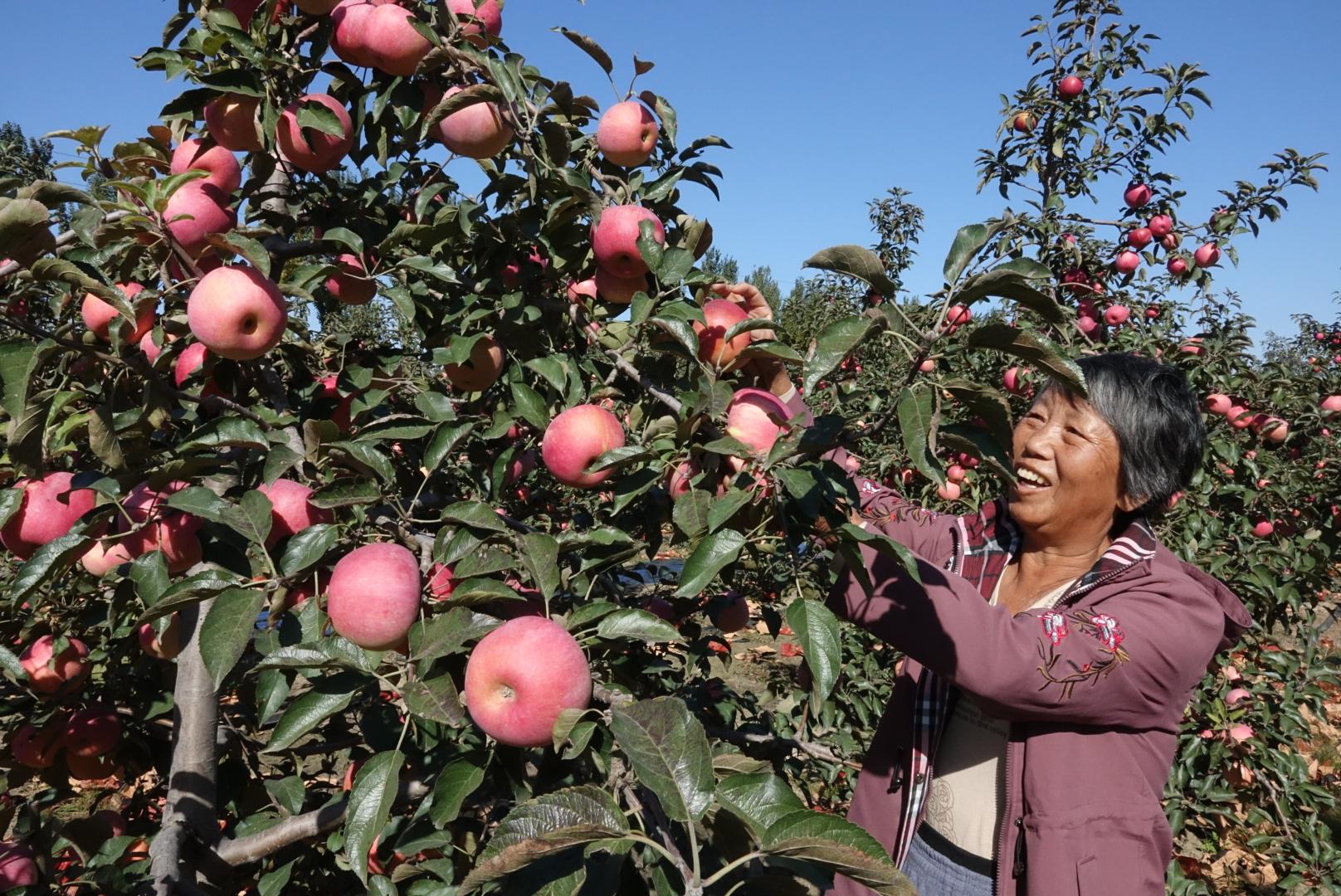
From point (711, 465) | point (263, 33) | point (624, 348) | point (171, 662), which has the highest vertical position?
point (263, 33)

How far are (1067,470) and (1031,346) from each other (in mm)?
788

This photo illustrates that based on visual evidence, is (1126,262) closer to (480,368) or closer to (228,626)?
(480,368)

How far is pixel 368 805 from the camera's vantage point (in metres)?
1.06

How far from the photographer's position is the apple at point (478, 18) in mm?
1523

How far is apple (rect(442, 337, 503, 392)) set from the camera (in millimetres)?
1652

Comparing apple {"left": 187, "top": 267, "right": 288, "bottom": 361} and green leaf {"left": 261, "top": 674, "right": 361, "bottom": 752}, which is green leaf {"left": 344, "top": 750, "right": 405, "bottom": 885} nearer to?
green leaf {"left": 261, "top": 674, "right": 361, "bottom": 752}

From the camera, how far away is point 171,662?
215cm

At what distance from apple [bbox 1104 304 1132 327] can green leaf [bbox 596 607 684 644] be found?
3.27 metres

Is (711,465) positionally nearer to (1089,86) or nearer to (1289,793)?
(1289,793)

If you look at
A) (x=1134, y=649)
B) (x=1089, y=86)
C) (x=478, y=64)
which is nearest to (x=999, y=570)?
(x=1134, y=649)

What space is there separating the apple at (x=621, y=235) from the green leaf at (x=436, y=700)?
709mm

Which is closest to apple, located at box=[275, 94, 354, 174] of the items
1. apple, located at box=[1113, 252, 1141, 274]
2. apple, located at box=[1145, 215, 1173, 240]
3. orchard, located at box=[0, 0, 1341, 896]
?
orchard, located at box=[0, 0, 1341, 896]

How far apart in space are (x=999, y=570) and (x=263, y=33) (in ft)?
5.80

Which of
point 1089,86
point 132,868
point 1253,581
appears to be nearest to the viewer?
point 132,868
